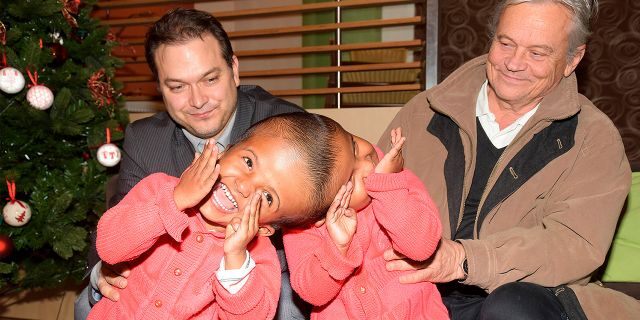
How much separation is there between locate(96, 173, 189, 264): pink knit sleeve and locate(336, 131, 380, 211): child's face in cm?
39

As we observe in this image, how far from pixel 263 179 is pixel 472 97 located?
0.88 meters

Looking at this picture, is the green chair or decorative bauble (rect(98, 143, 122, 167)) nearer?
the green chair

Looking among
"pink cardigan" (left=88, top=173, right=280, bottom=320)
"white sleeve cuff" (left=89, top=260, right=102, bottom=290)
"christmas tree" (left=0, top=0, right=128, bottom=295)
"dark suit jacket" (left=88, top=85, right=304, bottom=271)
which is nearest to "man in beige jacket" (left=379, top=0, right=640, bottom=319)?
"pink cardigan" (left=88, top=173, right=280, bottom=320)

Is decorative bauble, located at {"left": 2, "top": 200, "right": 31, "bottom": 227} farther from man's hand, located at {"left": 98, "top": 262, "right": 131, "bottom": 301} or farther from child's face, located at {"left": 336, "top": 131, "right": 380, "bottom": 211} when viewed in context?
child's face, located at {"left": 336, "top": 131, "right": 380, "bottom": 211}

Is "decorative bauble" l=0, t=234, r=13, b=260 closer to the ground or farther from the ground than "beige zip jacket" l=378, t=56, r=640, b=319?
closer to the ground

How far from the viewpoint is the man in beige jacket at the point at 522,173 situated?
150cm

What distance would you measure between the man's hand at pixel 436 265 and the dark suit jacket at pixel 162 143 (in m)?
0.70

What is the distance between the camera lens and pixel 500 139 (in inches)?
71.1

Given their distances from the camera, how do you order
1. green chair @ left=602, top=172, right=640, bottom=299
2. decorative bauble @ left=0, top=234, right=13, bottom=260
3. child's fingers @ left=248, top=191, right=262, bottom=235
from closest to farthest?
child's fingers @ left=248, top=191, right=262, bottom=235, green chair @ left=602, top=172, right=640, bottom=299, decorative bauble @ left=0, top=234, right=13, bottom=260

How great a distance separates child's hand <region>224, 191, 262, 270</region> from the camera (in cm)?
121

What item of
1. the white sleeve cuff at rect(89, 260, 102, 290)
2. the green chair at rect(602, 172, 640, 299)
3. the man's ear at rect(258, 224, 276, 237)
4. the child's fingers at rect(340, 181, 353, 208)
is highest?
the child's fingers at rect(340, 181, 353, 208)

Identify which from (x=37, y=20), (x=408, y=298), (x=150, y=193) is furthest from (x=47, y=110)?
(x=408, y=298)

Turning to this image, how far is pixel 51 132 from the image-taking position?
8.42ft

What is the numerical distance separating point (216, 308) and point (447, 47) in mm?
1838
